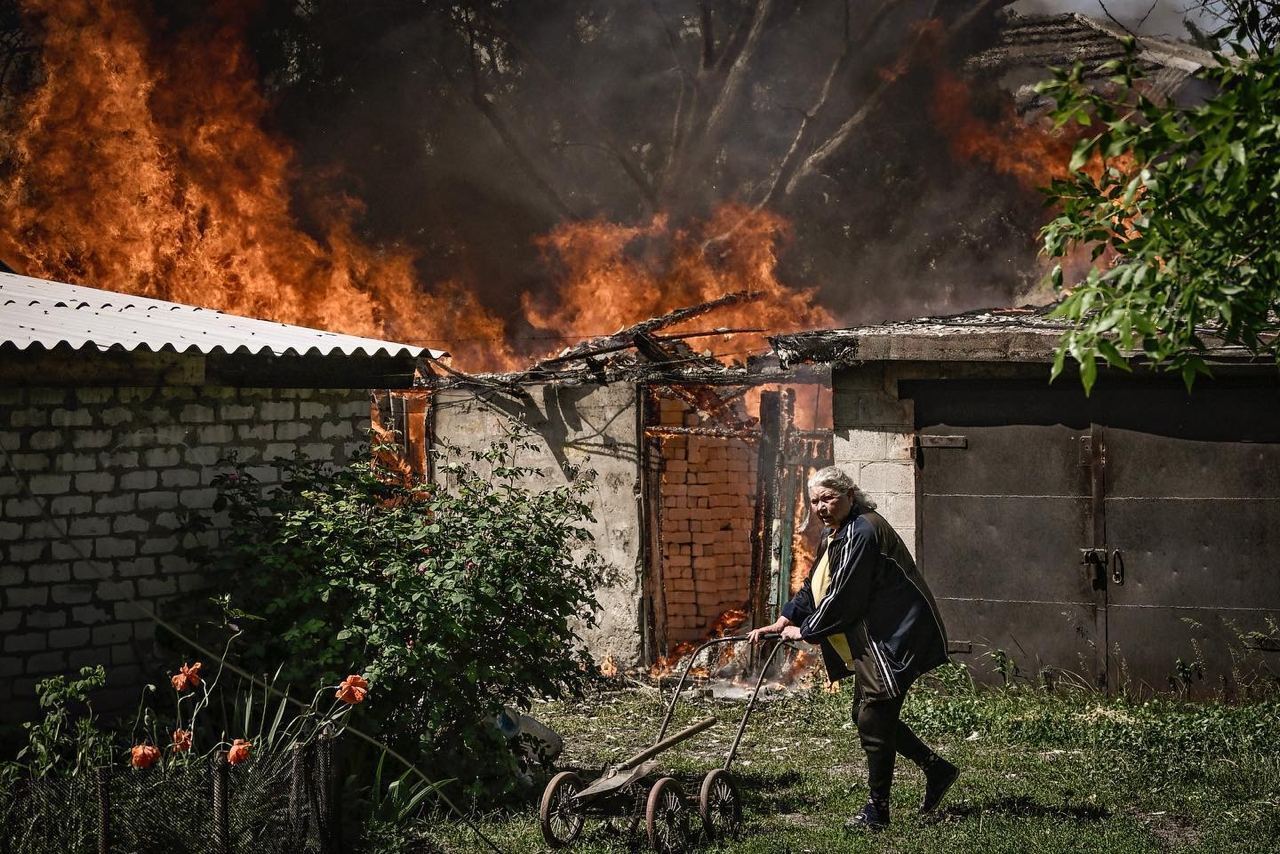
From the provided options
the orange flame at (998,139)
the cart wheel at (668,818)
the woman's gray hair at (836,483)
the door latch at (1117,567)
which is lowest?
the cart wheel at (668,818)

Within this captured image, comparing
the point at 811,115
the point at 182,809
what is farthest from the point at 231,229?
the point at 182,809

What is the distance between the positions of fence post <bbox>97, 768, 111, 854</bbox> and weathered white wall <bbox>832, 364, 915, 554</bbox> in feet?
21.3

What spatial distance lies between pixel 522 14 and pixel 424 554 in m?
13.2

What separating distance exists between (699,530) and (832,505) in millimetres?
6715

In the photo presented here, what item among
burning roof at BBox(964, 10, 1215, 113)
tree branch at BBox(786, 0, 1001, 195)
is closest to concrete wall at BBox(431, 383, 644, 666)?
tree branch at BBox(786, 0, 1001, 195)

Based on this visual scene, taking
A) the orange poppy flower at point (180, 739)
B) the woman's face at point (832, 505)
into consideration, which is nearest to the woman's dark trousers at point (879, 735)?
the woman's face at point (832, 505)

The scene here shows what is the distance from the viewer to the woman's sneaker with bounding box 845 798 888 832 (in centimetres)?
640

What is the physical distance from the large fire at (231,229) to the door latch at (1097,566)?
8648 millimetres

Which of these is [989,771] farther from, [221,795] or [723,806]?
[221,795]

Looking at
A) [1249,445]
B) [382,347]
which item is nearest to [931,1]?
[1249,445]

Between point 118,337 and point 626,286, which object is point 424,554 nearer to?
point 118,337

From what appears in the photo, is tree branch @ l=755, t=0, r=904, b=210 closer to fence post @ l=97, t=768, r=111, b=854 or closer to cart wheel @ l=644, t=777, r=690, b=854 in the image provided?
cart wheel @ l=644, t=777, r=690, b=854

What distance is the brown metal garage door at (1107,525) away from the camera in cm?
890

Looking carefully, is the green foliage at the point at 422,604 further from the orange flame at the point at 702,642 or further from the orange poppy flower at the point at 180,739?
the orange flame at the point at 702,642
